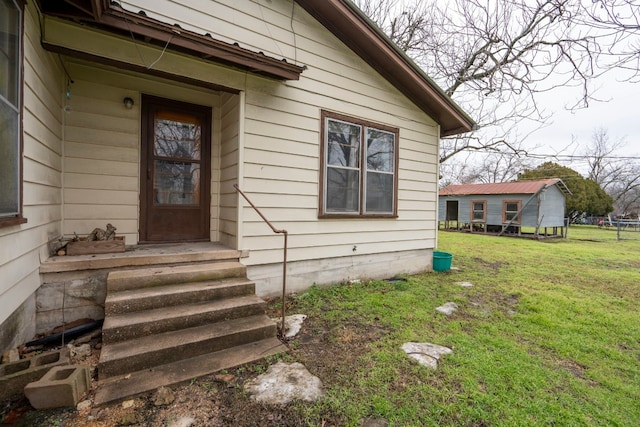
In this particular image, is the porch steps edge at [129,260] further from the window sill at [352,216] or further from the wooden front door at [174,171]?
the window sill at [352,216]

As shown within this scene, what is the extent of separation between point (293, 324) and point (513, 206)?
15.2 meters

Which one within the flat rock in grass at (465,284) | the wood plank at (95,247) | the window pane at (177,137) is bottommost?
the flat rock in grass at (465,284)

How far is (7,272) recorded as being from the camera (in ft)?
6.51

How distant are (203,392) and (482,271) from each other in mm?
5922

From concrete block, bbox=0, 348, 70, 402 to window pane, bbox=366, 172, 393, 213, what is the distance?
4049 mm

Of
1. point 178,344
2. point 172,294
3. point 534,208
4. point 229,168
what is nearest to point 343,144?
point 229,168

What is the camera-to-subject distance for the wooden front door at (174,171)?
3729 mm

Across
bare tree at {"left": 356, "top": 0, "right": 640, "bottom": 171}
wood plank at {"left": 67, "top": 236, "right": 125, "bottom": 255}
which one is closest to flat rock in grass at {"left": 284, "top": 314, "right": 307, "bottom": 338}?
wood plank at {"left": 67, "top": 236, "right": 125, "bottom": 255}

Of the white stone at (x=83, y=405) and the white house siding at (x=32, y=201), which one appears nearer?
the white stone at (x=83, y=405)

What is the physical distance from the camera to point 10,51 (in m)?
1.93

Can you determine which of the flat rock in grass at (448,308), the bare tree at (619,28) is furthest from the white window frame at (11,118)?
the bare tree at (619,28)

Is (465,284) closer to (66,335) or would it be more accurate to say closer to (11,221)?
(66,335)

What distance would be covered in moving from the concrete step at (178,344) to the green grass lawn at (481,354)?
0.45m

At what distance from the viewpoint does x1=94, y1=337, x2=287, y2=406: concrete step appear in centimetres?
192
